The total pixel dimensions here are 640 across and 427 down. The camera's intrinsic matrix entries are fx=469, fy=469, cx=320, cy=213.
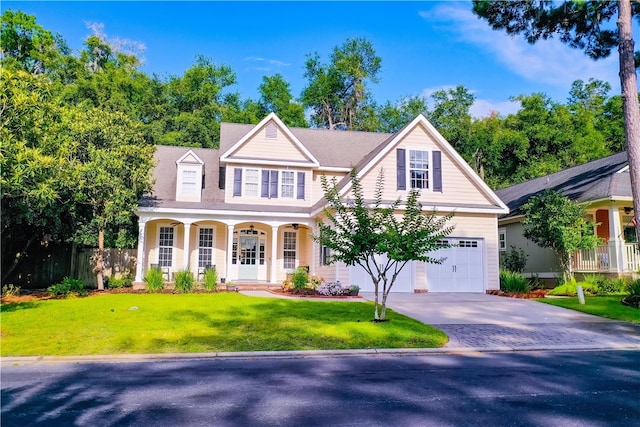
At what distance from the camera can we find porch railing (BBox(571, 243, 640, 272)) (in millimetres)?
19281

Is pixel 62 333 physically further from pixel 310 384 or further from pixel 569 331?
pixel 569 331

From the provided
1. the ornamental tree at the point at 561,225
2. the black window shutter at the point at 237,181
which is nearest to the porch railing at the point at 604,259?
the ornamental tree at the point at 561,225

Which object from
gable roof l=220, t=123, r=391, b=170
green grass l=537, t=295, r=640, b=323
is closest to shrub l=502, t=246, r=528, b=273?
green grass l=537, t=295, r=640, b=323

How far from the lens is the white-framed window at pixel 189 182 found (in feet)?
73.9

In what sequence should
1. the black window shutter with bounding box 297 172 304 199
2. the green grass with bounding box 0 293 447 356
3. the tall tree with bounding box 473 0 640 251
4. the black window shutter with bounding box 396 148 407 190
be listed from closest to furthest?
the green grass with bounding box 0 293 447 356 → the tall tree with bounding box 473 0 640 251 → the black window shutter with bounding box 396 148 407 190 → the black window shutter with bounding box 297 172 304 199

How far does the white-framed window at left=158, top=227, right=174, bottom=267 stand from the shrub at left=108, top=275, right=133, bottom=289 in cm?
183

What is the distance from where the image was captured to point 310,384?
672 cm

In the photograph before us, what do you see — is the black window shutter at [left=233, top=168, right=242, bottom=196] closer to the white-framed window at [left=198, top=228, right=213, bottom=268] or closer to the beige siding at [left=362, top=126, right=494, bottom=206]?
the white-framed window at [left=198, top=228, right=213, bottom=268]

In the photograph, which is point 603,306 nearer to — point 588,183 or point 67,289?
point 588,183

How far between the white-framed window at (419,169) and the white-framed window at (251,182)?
7.50 meters

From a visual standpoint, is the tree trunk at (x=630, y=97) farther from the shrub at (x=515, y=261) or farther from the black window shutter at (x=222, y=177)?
the black window shutter at (x=222, y=177)

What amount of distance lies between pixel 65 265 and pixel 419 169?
17.0 metres

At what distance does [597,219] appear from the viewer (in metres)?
22.4

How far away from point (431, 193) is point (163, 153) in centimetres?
1469
